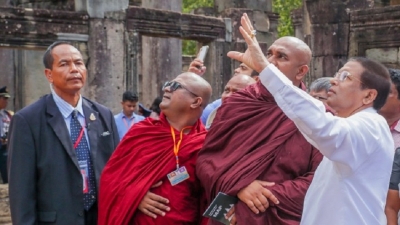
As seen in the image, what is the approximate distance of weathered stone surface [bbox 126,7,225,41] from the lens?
1211cm

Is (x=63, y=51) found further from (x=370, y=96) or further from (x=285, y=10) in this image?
(x=285, y=10)

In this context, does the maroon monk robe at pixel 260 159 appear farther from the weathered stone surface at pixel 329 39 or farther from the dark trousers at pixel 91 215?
the weathered stone surface at pixel 329 39

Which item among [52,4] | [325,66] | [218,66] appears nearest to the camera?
[325,66]

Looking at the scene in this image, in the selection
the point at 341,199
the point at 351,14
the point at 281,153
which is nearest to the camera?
the point at 341,199

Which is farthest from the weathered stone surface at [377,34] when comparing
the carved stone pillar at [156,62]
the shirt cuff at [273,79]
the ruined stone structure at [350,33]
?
the carved stone pillar at [156,62]

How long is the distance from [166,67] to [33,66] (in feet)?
12.4

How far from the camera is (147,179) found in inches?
178

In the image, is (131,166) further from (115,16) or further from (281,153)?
(115,16)

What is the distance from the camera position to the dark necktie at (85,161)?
4641 millimetres

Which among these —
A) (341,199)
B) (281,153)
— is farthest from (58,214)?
(341,199)

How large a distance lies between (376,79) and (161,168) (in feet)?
4.66

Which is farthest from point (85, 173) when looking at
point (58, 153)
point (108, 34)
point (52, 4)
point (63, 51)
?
point (52, 4)

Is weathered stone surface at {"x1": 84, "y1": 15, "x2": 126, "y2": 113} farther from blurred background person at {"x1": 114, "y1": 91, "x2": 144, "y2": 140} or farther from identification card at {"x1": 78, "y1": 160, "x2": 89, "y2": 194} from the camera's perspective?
identification card at {"x1": 78, "y1": 160, "x2": 89, "y2": 194}

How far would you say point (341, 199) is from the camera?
3.46 m
